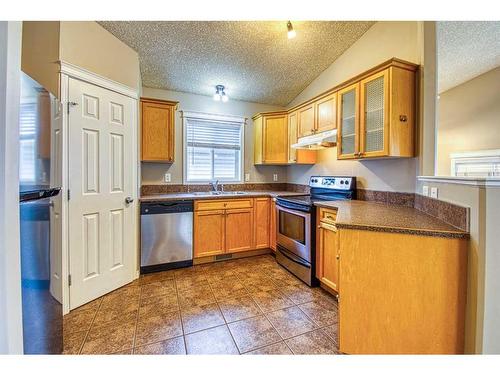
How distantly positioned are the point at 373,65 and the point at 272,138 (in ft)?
5.40

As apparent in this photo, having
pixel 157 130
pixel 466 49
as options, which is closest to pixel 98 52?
pixel 157 130

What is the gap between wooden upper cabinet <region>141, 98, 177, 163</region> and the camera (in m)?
2.87

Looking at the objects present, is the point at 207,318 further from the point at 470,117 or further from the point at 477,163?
the point at 470,117

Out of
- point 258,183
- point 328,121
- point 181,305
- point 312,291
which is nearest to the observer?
point 181,305

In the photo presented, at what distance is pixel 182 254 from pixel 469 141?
495cm

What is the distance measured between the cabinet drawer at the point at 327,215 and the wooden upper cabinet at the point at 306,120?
1.17 m

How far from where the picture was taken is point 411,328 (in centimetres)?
133

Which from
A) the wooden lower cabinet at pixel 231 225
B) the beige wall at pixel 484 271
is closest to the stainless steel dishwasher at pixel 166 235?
the wooden lower cabinet at pixel 231 225

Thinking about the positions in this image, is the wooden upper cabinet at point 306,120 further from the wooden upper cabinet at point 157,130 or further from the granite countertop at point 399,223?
the wooden upper cabinet at point 157,130

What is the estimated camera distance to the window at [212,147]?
357 centimetres
